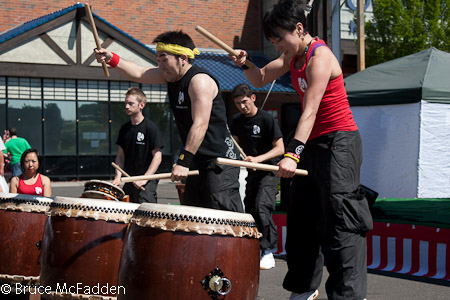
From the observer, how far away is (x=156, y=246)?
12.3ft

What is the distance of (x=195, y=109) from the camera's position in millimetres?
4691

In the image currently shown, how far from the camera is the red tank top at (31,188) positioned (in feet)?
23.7

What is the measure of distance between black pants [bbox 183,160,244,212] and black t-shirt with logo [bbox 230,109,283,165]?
241 cm

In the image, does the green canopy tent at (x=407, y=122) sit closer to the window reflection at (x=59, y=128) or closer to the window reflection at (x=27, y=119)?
the window reflection at (x=59, y=128)

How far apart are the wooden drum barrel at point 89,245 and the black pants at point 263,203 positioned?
326cm

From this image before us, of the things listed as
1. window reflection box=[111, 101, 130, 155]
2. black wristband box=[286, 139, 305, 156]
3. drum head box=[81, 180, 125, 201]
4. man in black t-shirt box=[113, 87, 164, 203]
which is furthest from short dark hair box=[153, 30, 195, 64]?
window reflection box=[111, 101, 130, 155]

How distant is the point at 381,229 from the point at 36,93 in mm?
15668

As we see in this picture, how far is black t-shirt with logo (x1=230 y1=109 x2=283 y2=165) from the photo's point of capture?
25.0 ft

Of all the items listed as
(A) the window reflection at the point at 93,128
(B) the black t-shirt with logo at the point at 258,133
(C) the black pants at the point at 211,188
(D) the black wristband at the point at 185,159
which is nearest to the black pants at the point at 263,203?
(B) the black t-shirt with logo at the point at 258,133

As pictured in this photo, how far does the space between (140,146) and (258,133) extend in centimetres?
134

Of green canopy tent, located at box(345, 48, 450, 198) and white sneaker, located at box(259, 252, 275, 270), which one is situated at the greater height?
green canopy tent, located at box(345, 48, 450, 198)

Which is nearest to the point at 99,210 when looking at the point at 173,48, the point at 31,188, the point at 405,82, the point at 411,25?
the point at 173,48

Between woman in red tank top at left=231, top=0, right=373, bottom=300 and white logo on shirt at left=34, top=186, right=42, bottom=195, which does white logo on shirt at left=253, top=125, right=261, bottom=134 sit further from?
woman in red tank top at left=231, top=0, right=373, bottom=300

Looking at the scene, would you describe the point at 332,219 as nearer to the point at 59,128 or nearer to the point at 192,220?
the point at 192,220
